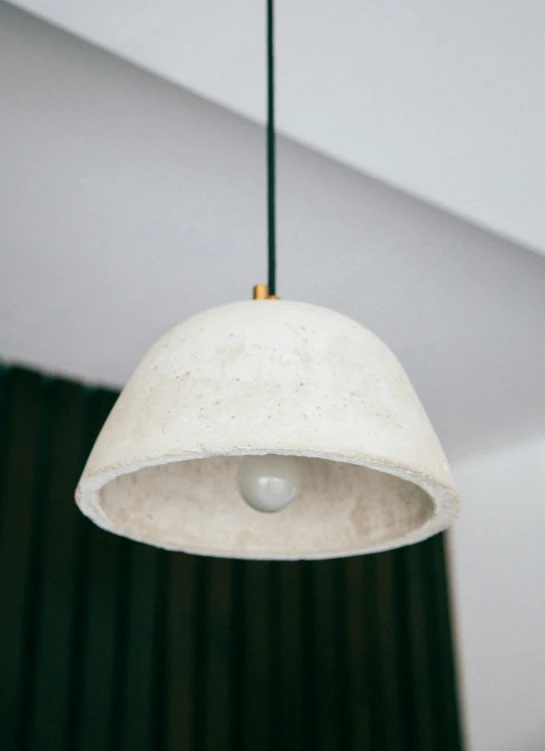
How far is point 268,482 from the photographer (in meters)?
0.87

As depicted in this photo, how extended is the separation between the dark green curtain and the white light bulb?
186 centimetres

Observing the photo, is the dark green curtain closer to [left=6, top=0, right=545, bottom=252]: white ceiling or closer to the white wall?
the white wall

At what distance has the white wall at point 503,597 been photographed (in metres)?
3.32

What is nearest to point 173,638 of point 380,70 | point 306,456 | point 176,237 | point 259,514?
point 176,237

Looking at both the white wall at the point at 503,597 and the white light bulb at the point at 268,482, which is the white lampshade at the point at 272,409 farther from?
the white wall at the point at 503,597

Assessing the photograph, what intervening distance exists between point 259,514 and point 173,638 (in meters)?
1.84

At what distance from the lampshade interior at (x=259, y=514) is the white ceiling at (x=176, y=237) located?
897 millimetres

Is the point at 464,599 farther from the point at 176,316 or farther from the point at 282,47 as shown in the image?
the point at 282,47

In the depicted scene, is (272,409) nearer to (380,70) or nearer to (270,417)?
(270,417)

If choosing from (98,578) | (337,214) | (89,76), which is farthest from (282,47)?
(98,578)

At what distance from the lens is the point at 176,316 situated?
241cm

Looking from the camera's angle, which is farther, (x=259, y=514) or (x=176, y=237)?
(x=176, y=237)

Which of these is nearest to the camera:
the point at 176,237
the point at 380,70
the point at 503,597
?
the point at 380,70

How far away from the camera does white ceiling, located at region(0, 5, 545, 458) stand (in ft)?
5.41
